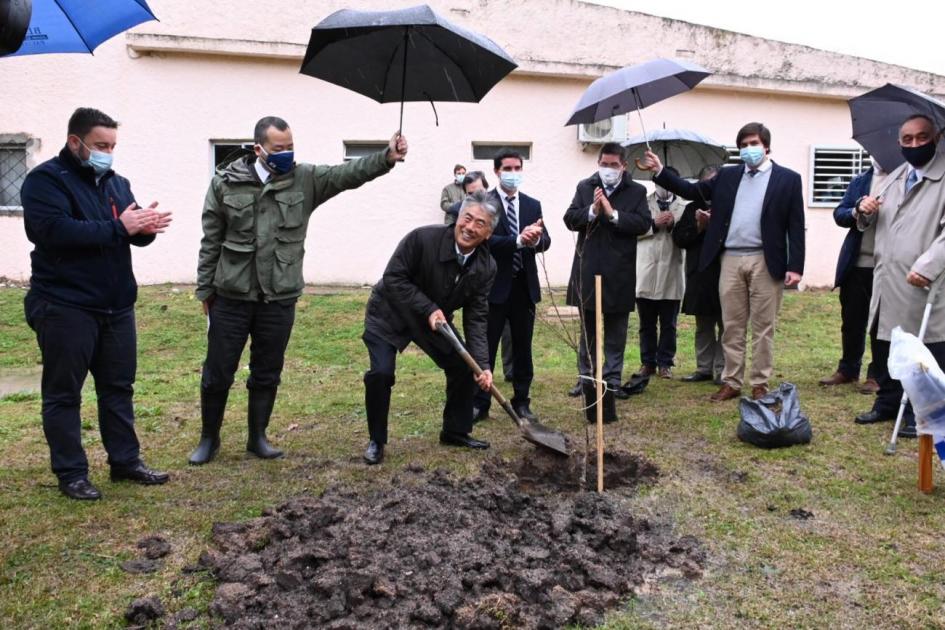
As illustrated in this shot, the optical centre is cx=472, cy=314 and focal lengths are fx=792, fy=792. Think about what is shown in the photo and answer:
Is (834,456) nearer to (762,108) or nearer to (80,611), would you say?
(80,611)

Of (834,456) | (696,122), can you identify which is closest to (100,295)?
(834,456)

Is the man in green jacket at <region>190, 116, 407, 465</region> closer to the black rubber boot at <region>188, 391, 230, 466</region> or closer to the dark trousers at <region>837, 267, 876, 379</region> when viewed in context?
the black rubber boot at <region>188, 391, 230, 466</region>

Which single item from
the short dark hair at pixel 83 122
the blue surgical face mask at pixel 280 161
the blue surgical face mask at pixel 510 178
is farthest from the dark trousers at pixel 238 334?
the blue surgical face mask at pixel 510 178

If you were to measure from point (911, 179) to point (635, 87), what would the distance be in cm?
204

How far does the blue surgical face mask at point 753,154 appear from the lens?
5.82 metres

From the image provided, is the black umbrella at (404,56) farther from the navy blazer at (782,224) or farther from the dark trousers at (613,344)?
the navy blazer at (782,224)

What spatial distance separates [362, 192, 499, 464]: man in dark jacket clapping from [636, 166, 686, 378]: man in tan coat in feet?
8.26

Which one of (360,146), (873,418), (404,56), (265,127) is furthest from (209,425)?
(360,146)

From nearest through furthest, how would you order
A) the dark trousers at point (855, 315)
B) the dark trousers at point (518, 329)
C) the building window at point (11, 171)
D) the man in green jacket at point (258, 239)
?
the man in green jacket at point (258, 239)
the dark trousers at point (518, 329)
the dark trousers at point (855, 315)
the building window at point (11, 171)

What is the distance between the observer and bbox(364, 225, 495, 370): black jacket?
480 centimetres

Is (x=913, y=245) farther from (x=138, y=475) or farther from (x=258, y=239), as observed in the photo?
(x=138, y=475)

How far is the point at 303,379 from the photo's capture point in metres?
7.67

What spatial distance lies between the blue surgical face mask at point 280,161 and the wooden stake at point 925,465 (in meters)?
3.77

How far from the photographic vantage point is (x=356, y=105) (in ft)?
39.1
